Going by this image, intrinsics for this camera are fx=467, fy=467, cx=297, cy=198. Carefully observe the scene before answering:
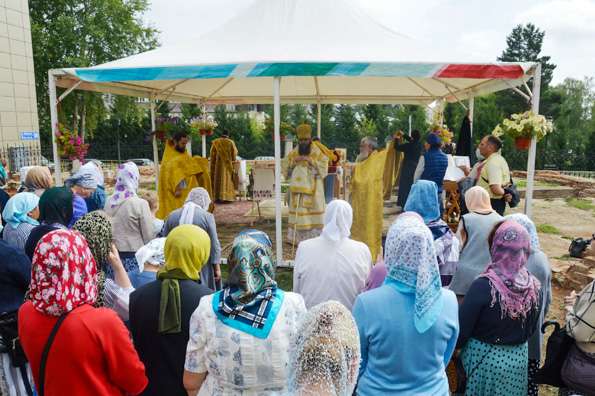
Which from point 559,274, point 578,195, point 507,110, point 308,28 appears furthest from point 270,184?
point 507,110

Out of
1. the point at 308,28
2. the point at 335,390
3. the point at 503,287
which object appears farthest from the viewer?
the point at 308,28

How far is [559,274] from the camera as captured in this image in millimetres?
6016

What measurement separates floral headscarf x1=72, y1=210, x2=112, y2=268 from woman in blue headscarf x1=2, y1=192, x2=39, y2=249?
4.13 ft

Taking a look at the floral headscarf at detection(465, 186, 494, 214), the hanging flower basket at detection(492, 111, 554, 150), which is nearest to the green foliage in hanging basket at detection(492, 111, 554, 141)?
the hanging flower basket at detection(492, 111, 554, 150)

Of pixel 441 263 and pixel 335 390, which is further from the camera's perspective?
pixel 441 263

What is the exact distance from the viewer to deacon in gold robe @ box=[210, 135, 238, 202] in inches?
393

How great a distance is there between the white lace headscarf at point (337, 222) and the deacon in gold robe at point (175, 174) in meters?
4.20

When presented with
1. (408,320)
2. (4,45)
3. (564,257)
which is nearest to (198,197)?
(408,320)

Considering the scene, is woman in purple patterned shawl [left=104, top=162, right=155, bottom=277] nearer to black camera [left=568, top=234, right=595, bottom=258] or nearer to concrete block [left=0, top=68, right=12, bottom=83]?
black camera [left=568, top=234, right=595, bottom=258]

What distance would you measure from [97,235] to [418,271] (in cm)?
172

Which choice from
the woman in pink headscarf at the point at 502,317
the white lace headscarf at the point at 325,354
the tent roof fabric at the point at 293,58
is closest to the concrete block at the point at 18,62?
the tent roof fabric at the point at 293,58

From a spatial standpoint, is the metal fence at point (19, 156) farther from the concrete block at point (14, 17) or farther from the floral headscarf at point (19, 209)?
the floral headscarf at point (19, 209)

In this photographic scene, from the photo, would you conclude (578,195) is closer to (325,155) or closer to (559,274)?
(559,274)

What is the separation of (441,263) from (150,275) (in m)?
2.05
